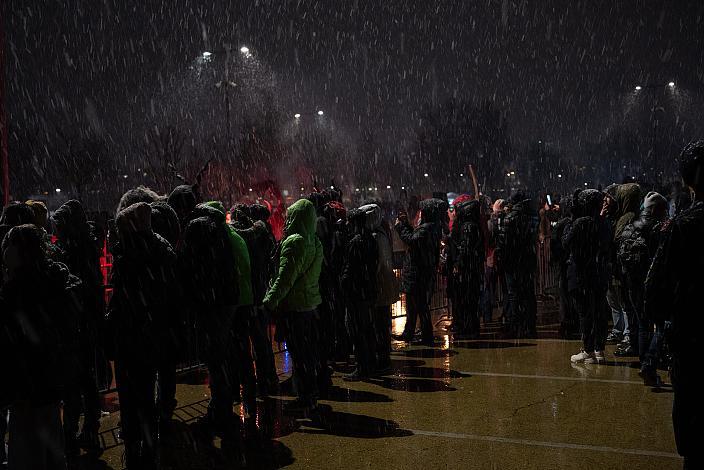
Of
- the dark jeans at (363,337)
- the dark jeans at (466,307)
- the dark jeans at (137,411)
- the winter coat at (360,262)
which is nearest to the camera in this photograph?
the dark jeans at (137,411)

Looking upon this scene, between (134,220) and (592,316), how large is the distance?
597 cm

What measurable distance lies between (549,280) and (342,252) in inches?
335

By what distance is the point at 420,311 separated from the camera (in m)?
10.3

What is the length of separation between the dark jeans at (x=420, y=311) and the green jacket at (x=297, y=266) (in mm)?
3401

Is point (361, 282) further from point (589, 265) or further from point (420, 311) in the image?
point (589, 265)

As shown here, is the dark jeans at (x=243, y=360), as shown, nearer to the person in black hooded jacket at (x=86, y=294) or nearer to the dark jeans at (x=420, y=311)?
the person in black hooded jacket at (x=86, y=294)

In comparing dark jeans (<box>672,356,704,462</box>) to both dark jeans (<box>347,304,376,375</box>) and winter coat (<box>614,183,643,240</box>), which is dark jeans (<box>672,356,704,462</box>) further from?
winter coat (<box>614,183,643,240</box>)

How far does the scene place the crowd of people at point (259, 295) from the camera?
429 centimetres

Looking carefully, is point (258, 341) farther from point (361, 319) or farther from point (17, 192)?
point (17, 192)

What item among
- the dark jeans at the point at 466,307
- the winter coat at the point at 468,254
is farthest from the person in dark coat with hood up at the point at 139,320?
the dark jeans at the point at 466,307

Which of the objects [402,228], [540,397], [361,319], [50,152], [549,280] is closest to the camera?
[540,397]

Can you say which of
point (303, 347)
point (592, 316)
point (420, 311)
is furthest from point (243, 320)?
point (592, 316)

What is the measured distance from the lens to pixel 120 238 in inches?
199

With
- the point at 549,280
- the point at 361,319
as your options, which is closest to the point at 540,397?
the point at 361,319
